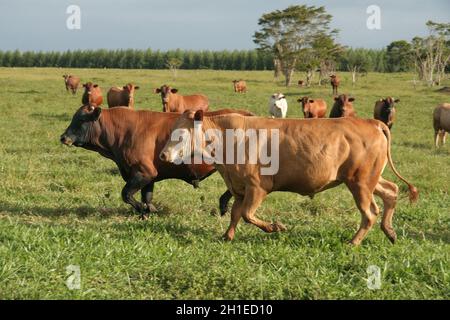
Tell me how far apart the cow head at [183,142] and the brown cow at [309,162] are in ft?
0.03

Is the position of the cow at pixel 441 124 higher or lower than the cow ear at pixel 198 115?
lower

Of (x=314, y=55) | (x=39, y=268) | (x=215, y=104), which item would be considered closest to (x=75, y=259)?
(x=39, y=268)

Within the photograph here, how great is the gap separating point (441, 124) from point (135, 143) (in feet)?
39.5

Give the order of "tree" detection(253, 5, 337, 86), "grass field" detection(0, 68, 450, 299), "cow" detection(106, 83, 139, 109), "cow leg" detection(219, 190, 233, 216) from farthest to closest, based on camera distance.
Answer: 1. "tree" detection(253, 5, 337, 86)
2. "cow" detection(106, 83, 139, 109)
3. "cow leg" detection(219, 190, 233, 216)
4. "grass field" detection(0, 68, 450, 299)

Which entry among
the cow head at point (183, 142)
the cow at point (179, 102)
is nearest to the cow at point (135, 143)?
the cow head at point (183, 142)

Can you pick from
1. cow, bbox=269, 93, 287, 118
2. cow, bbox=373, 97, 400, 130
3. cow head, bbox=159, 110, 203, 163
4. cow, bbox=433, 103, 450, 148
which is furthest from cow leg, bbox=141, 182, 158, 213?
cow, bbox=269, 93, 287, 118

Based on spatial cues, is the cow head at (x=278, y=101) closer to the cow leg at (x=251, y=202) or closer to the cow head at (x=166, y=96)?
the cow head at (x=166, y=96)

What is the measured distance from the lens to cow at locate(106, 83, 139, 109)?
76.5 ft

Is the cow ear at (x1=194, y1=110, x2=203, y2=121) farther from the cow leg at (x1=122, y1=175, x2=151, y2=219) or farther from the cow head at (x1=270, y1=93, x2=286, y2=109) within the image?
the cow head at (x1=270, y1=93, x2=286, y2=109)

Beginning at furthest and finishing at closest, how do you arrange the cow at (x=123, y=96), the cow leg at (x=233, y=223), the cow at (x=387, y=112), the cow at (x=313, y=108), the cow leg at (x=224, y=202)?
the cow at (x=123, y=96)
the cow at (x=313, y=108)
the cow at (x=387, y=112)
the cow leg at (x=224, y=202)
the cow leg at (x=233, y=223)

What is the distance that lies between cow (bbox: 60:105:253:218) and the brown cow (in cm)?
123

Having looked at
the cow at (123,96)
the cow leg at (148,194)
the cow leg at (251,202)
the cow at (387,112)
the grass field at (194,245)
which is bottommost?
the grass field at (194,245)

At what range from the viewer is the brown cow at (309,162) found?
598 cm

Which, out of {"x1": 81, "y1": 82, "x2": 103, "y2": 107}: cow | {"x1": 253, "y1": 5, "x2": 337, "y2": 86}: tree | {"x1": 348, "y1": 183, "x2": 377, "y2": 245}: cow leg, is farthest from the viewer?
{"x1": 253, "y1": 5, "x2": 337, "y2": 86}: tree
